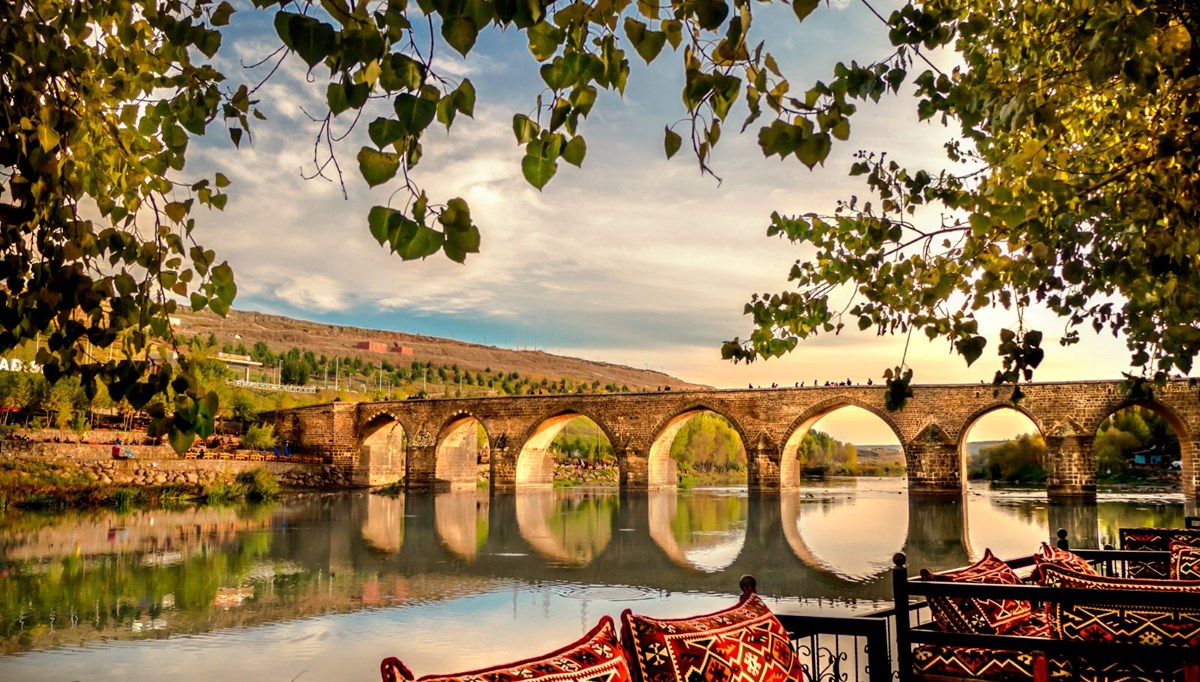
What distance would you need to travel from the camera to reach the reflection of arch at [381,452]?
114 feet

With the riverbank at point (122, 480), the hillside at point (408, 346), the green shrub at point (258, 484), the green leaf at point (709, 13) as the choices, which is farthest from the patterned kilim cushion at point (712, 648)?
the hillside at point (408, 346)

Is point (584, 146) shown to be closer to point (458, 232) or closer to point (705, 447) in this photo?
point (458, 232)

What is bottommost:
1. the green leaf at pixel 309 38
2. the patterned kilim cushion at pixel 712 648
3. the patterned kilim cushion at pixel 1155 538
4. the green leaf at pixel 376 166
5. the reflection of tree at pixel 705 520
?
the reflection of tree at pixel 705 520

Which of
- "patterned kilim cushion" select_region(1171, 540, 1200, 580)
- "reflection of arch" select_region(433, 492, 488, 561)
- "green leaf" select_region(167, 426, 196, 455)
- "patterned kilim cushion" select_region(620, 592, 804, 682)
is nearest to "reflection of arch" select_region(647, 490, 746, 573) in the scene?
"reflection of arch" select_region(433, 492, 488, 561)

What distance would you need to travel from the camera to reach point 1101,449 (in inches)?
1500

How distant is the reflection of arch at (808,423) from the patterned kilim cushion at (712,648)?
82.1 ft

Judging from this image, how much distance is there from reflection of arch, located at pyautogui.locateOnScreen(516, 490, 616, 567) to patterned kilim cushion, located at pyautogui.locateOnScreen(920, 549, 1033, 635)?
825 centimetres

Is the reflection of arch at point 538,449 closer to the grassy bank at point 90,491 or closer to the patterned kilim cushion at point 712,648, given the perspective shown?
the grassy bank at point 90,491

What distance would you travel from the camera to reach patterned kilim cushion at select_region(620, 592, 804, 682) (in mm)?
2322

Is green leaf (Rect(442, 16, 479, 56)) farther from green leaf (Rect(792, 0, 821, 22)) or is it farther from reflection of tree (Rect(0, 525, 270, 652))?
reflection of tree (Rect(0, 525, 270, 652))

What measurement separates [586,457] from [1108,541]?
149ft

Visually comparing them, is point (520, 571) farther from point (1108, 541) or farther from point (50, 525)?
point (50, 525)

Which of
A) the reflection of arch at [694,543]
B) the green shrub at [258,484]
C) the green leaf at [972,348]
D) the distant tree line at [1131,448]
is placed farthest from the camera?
the distant tree line at [1131,448]

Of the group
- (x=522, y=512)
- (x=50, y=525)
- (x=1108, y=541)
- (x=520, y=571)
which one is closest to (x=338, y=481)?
(x=522, y=512)
